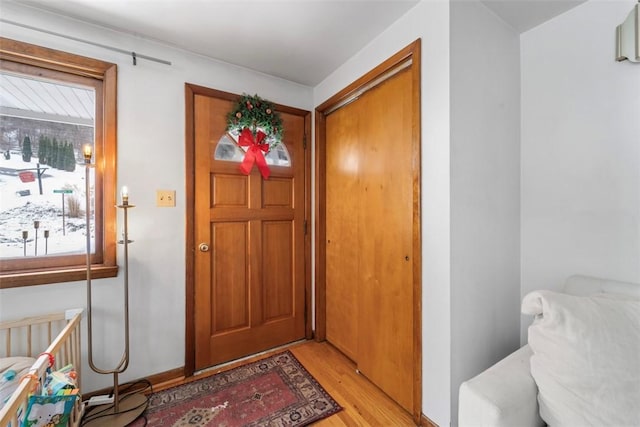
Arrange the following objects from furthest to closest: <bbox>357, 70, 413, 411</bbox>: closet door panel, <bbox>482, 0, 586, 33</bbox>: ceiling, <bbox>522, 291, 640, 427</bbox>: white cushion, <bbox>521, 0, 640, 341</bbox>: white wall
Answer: <bbox>357, 70, 413, 411</bbox>: closet door panel, <bbox>482, 0, 586, 33</bbox>: ceiling, <bbox>521, 0, 640, 341</bbox>: white wall, <bbox>522, 291, 640, 427</bbox>: white cushion

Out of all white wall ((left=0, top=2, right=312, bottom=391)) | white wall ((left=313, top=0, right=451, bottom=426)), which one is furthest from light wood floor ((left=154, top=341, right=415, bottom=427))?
white wall ((left=0, top=2, right=312, bottom=391))

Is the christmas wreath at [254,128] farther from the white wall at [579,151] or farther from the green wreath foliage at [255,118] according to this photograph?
the white wall at [579,151]

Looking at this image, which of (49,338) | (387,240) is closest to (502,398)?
(387,240)

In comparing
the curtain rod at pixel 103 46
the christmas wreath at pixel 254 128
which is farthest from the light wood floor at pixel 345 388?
the curtain rod at pixel 103 46

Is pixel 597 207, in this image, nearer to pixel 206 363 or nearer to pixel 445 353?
pixel 445 353

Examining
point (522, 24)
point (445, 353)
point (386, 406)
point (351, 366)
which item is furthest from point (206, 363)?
point (522, 24)

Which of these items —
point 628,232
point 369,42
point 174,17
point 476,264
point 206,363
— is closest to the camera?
point 628,232

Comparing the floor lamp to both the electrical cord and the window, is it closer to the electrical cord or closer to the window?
the electrical cord

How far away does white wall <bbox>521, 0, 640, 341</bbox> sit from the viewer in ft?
4.26

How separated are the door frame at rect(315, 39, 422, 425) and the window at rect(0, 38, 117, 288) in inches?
58.1

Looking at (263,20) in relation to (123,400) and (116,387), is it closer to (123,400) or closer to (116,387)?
(116,387)

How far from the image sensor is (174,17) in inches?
61.1

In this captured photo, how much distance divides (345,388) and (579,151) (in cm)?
201

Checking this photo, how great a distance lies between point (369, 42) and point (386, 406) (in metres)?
2.37
